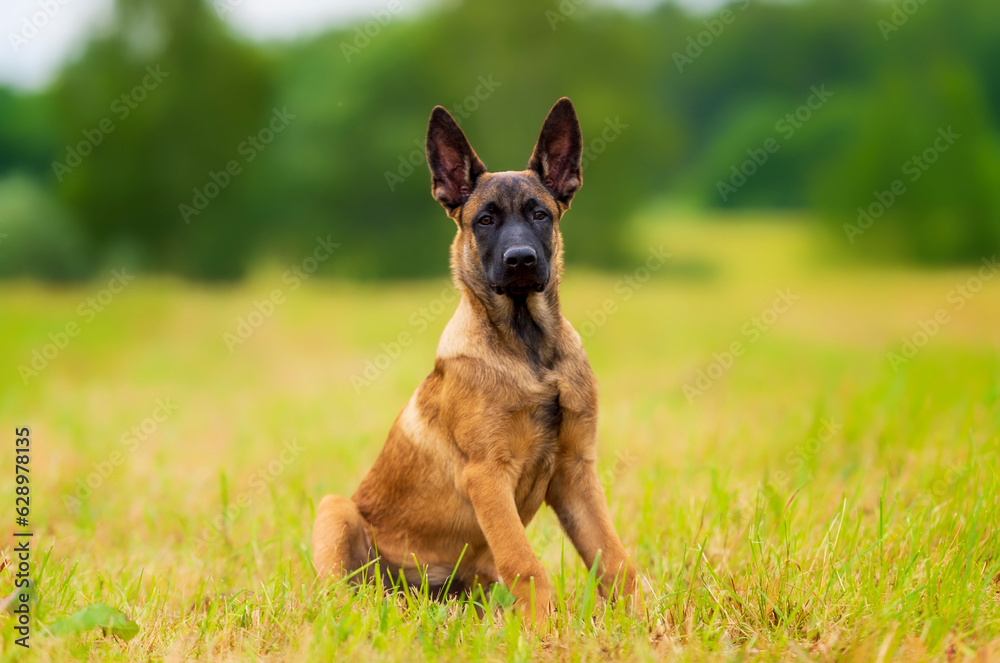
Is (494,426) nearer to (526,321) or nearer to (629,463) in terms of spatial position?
(526,321)

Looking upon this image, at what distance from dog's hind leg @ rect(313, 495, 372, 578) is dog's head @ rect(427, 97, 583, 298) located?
4.52ft

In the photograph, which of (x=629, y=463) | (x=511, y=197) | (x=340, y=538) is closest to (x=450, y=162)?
(x=511, y=197)

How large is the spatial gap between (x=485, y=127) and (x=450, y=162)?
13.1 m

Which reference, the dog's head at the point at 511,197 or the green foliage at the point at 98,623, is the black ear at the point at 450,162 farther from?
the green foliage at the point at 98,623

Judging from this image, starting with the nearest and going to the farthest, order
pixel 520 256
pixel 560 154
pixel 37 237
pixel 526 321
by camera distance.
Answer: pixel 520 256
pixel 526 321
pixel 560 154
pixel 37 237

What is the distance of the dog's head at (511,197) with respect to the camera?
3.62 m

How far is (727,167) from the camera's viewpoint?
12000 mm

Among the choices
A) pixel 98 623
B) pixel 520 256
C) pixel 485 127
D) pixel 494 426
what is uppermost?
pixel 485 127

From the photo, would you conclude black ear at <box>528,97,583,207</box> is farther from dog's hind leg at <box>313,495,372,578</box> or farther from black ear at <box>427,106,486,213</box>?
dog's hind leg at <box>313,495,372,578</box>

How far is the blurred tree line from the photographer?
37.7 feet

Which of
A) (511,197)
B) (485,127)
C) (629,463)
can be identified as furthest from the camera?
(485,127)

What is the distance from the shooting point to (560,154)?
407 cm

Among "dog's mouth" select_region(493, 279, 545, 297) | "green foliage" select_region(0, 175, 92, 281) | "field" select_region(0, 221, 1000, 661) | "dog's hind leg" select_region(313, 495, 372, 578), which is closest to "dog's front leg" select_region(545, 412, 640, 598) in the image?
"field" select_region(0, 221, 1000, 661)

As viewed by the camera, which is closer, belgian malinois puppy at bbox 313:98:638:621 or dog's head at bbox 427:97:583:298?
belgian malinois puppy at bbox 313:98:638:621
